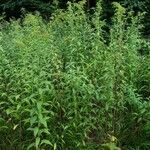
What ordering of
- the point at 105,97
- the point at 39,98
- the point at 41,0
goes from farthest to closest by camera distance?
the point at 41,0 → the point at 105,97 → the point at 39,98

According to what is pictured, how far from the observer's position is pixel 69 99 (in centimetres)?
583

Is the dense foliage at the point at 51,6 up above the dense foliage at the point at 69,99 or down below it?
below

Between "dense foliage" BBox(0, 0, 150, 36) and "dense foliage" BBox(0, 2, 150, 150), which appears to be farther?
"dense foliage" BBox(0, 0, 150, 36)

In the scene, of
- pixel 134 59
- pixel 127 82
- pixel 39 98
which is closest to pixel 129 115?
Result: pixel 127 82

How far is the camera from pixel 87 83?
20.9 ft

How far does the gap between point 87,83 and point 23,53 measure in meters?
0.94

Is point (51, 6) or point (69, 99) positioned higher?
point (69, 99)

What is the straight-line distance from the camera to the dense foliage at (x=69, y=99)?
223 inches

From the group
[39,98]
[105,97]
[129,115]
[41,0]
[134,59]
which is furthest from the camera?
[41,0]

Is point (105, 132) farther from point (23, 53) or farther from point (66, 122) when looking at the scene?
point (23, 53)

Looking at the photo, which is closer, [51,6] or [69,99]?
[69,99]

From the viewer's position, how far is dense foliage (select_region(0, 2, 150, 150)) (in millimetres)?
5668

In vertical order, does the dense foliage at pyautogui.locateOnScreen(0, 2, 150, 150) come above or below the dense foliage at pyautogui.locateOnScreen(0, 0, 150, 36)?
above

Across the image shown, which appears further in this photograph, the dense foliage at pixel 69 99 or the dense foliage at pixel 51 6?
the dense foliage at pixel 51 6
